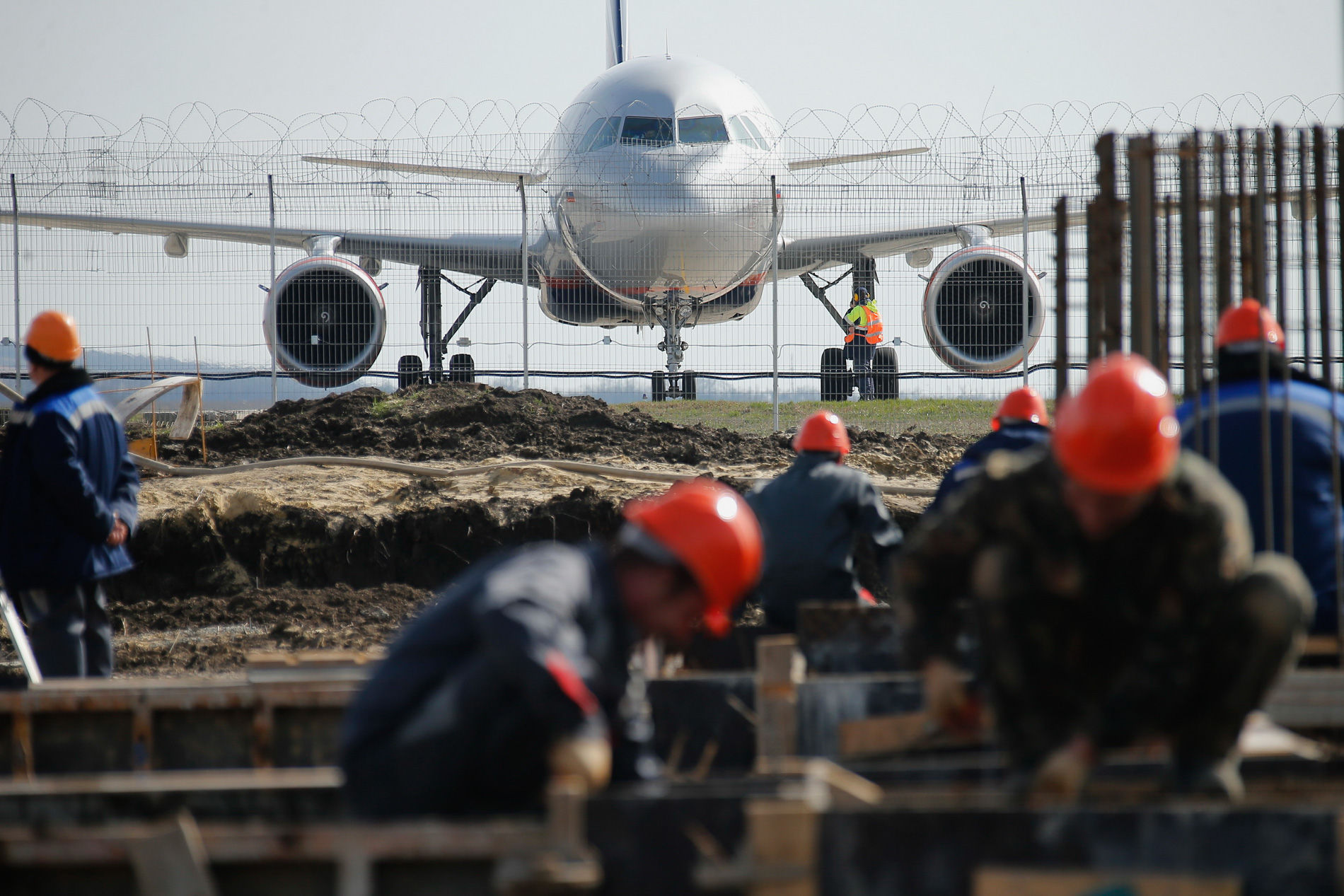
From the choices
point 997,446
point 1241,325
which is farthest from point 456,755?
point 997,446

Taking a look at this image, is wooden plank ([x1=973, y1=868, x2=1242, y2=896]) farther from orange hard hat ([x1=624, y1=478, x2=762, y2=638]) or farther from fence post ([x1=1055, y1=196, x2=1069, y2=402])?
fence post ([x1=1055, y1=196, x2=1069, y2=402])

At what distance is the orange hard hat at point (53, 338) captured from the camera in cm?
574

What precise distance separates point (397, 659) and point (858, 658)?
2.85 metres

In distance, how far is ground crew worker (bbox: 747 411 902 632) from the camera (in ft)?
20.2

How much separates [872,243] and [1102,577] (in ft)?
43.4

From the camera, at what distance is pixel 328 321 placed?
14.9 metres

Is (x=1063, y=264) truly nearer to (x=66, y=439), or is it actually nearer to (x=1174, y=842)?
(x=1174, y=842)

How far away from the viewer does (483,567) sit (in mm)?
2939

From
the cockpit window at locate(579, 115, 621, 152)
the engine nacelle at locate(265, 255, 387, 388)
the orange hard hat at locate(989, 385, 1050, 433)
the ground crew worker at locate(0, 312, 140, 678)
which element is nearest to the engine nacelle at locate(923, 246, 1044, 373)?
the cockpit window at locate(579, 115, 621, 152)

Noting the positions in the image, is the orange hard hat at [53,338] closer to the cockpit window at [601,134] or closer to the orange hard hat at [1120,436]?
the orange hard hat at [1120,436]

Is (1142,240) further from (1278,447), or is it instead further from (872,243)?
(872,243)

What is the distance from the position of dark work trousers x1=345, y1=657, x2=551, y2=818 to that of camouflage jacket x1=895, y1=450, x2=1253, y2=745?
3.61 ft

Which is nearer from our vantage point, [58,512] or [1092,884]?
[1092,884]

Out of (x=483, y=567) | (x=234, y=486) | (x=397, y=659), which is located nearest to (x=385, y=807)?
(x=397, y=659)
